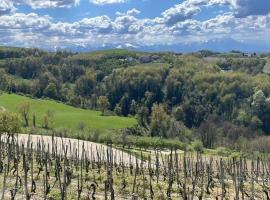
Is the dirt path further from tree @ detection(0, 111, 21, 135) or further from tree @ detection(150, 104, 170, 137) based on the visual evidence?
tree @ detection(150, 104, 170, 137)

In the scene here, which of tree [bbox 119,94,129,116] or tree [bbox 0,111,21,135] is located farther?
tree [bbox 119,94,129,116]

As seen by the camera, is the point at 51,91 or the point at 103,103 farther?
the point at 51,91

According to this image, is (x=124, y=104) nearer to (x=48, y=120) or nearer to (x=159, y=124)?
(x=159, y=124)

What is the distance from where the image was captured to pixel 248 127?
15188cm

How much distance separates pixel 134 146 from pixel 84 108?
232 ft

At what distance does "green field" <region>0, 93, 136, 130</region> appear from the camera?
146500mm

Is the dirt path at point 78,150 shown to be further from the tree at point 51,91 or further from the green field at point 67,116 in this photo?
the tree at point 51,91

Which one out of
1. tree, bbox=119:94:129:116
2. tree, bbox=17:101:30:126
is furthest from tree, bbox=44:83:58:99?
tree, bbox=17:101:30:126

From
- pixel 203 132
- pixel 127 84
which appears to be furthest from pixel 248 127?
pixel 127 84

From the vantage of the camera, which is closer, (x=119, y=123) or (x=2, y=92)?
(x=119, y=123)

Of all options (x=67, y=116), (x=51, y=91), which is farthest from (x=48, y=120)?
(x=51, y=91)

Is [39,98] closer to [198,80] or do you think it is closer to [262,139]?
[198,80]

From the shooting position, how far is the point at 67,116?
15588 centimetres

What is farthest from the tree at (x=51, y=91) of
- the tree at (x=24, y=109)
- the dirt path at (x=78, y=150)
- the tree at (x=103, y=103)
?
the dirt path at (x=78, y=150)
